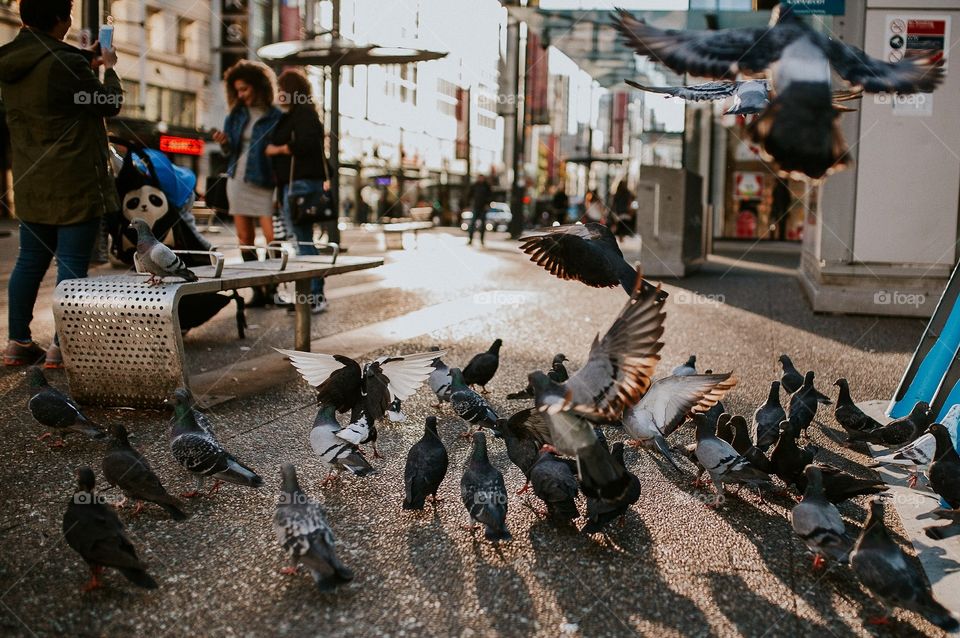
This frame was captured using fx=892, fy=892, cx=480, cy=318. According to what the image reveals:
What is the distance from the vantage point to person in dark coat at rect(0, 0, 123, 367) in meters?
5.65

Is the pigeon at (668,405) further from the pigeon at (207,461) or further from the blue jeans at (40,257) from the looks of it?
the blue jeans at (40,257)

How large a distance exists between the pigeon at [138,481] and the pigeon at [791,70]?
95.7 inches

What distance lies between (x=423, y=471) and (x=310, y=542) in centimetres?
85

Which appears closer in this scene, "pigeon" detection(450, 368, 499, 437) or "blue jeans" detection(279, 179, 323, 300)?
"pigeon" detection(450, 368, 499, 437)

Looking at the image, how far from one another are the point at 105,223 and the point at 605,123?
149 ft

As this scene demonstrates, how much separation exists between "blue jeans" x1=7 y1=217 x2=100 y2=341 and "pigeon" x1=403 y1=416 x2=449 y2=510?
124 inches

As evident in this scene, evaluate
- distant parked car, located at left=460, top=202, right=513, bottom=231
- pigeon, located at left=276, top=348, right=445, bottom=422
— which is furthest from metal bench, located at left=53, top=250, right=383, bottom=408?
distant parked car, located at left=460, top=202, right=513, bottom=231

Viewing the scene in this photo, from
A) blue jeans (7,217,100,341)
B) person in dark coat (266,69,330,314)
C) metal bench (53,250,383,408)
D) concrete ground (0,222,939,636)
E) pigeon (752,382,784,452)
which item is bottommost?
concrete ground (0,222,939,636)

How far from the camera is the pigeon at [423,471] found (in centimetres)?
374

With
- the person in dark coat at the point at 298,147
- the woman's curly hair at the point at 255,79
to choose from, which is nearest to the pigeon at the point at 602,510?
the person in dark coat at the point at 298,147

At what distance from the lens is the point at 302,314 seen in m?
6.69

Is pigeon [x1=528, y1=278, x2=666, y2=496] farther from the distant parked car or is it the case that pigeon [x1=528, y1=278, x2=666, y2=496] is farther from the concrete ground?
the distant parked car

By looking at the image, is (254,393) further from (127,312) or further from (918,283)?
(918,283)

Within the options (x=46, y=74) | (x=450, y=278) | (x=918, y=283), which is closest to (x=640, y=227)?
(x=450, y=278)
